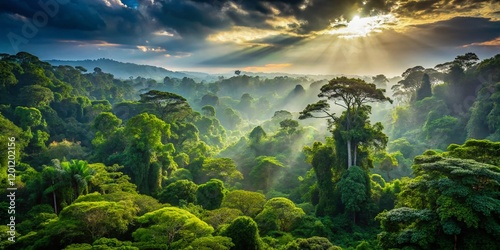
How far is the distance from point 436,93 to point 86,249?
6348cm

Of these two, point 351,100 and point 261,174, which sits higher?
point 351,100

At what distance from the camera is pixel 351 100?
28.1m

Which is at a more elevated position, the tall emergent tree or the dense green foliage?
the tall emergent tree

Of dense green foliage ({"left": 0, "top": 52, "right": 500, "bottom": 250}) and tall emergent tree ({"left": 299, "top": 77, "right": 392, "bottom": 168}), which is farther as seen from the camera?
tall emergent tree ({"left": 299, "top": 77, "right": 392, "bottom": 168})

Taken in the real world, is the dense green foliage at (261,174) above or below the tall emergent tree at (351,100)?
below

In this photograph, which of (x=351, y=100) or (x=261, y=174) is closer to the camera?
(x=351, y=100)

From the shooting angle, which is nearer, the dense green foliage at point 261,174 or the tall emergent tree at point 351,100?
the dense green foliage at point 261,174

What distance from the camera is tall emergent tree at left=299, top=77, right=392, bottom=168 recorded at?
26.5 meters

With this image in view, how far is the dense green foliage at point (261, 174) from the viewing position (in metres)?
12.3

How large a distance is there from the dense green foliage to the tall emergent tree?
0.44 feet

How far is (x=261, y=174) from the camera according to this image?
1513 inches

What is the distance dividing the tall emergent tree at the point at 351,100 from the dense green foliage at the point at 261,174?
13cm

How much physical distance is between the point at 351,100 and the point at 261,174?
16199 mm

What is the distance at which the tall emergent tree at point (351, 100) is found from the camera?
2650cm
